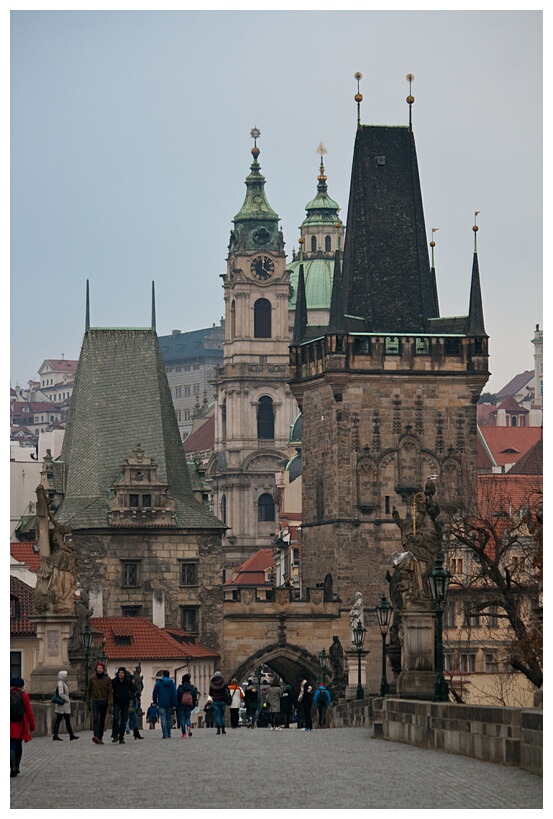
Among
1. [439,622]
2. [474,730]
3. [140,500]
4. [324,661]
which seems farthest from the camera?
[140,500]

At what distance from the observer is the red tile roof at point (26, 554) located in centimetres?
7994

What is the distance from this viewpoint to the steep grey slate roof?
94000 millimetres

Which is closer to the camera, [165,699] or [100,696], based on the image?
[100,696]

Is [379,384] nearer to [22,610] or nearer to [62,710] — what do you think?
[22,610]

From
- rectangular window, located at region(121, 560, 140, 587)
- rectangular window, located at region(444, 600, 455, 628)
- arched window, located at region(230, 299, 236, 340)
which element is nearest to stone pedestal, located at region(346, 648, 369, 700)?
rectangular window, located at region(444, 600, 455, 628)

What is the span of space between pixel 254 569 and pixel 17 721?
4825 inches

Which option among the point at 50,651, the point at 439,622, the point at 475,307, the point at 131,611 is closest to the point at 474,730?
the point at 439,622

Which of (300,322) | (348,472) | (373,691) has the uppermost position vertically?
(300,322)

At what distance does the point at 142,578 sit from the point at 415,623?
5422 centimetres

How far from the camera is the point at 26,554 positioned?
82.8 metres

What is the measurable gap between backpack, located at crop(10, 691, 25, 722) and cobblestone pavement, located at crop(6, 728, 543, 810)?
694 millimetres

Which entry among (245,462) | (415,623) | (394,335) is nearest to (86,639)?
(415,623)

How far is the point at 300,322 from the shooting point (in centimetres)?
9812
